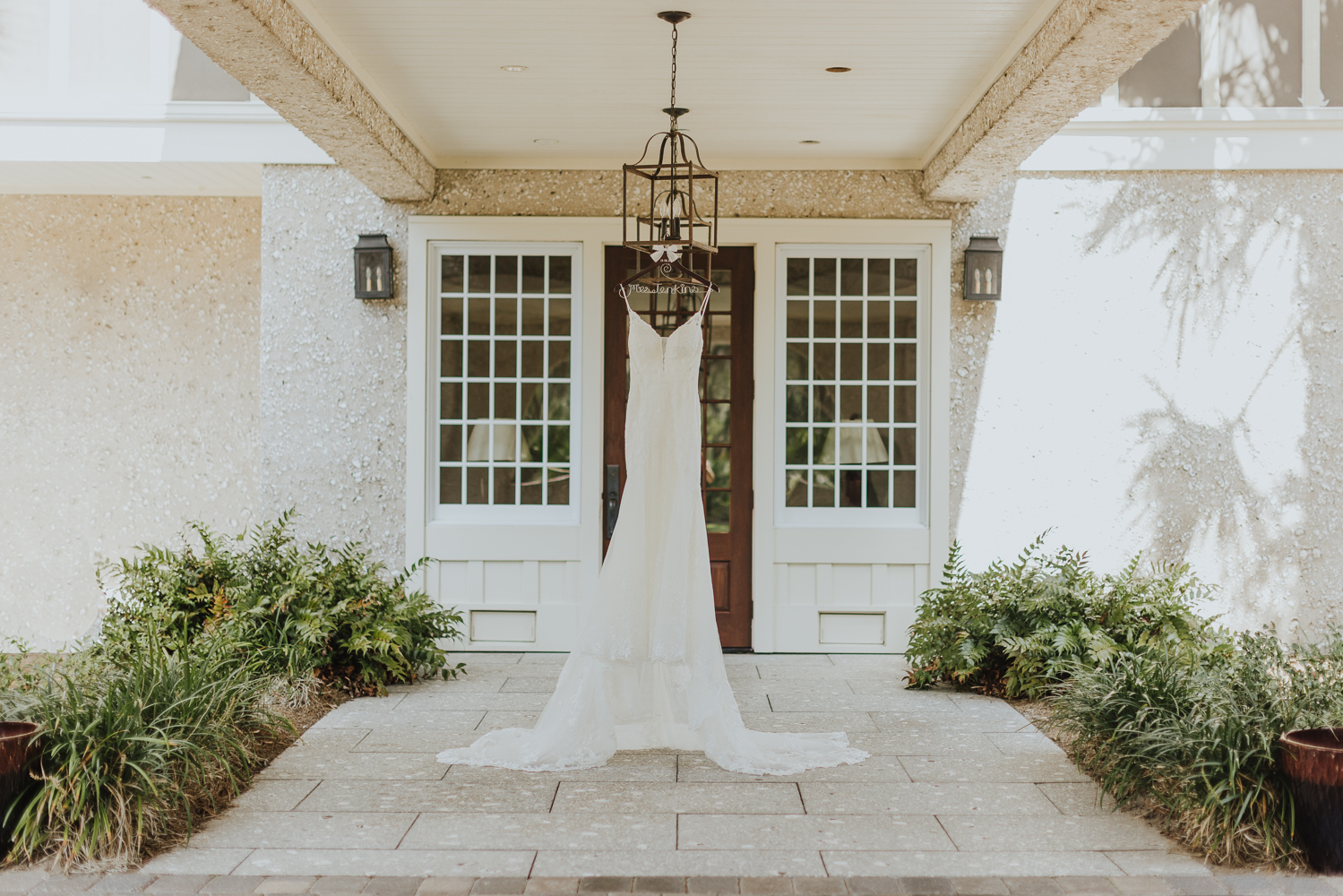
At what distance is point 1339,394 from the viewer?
20.8ft

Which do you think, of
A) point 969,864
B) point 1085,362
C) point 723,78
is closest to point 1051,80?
point 723,78

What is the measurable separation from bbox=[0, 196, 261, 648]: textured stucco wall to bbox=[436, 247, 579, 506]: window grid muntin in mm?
1627

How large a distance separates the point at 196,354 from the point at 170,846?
4553mm

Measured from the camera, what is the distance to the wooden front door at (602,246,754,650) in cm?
651

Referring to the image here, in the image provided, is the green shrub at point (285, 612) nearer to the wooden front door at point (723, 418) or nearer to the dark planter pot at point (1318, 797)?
the wooden front door at point (723, 418)

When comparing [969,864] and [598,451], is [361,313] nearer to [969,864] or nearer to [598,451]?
[598,451]

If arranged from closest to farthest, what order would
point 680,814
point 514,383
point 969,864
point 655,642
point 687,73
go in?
point 969,864 < point 680,814 < point 655,642 < point 687,73 < point 514,383

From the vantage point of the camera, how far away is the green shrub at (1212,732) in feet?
10.9

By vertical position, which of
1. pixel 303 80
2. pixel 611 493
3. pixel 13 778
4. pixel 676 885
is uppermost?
pixel 303 80

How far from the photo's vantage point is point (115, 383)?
720 centimetres

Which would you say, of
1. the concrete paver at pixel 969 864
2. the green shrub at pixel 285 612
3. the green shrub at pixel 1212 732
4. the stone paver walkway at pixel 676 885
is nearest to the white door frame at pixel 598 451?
the green shrub at pixel 285 612

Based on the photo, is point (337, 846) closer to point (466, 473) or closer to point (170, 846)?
point (170, 846)

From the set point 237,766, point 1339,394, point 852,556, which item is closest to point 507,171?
point 852,556

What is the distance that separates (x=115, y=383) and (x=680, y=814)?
17.8 ft
